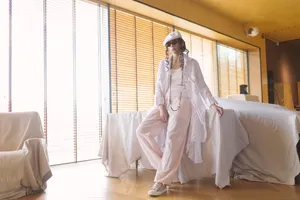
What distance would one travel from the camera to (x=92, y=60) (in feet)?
14.6

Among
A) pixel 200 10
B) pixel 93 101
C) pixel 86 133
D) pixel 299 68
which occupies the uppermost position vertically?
pixel 200 10

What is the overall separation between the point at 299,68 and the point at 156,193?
379 inches

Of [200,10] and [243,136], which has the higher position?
[200,10]

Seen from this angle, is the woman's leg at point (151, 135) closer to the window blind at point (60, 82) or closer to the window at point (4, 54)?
the window blind at point (60, 82)

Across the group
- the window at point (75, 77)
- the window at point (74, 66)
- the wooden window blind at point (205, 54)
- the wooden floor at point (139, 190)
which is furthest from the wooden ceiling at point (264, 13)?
the wooden floor at point (139, 190)

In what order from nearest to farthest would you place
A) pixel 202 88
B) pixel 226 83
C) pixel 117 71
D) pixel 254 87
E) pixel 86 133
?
pixel 202 88, pixel 86 133, pixel 117 71, pixel 226 83, pixel 254 87

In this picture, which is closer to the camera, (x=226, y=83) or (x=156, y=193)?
(x=156, y=193)

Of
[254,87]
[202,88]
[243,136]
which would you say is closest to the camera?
[202,88]

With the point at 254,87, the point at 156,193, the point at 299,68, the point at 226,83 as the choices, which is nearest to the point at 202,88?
the point at 156,193

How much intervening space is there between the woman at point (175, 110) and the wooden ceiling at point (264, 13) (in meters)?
3.34

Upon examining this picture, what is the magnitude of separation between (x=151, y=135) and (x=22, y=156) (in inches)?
44.2

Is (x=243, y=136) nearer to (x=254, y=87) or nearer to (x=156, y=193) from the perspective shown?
(x=156, y=193)

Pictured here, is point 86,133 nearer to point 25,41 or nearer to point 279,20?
point 25,41

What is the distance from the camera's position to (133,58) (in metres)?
4.95
